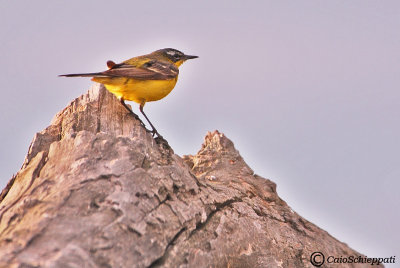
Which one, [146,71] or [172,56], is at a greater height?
[172,56]

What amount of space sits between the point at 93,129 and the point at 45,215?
189 centimetres

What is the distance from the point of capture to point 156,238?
500cm

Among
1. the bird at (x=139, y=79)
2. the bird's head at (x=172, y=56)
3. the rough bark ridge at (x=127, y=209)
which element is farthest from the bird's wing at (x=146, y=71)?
the bird's head at (x=172, y=56)

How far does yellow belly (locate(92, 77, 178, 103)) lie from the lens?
23.9 ft

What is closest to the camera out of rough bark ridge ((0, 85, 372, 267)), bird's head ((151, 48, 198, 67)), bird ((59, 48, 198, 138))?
rough bark ridge ((0, 85, 372, 267))

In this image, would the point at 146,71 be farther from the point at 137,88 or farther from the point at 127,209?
the point at 127,209

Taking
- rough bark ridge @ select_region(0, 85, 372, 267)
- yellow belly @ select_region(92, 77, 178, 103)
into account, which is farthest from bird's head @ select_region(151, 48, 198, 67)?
rough bark ridge @ select_region(0, 85, 372, 267)

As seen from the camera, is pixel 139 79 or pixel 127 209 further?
pixel 139 79

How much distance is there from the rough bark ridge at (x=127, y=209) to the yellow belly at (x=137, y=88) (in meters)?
0.17

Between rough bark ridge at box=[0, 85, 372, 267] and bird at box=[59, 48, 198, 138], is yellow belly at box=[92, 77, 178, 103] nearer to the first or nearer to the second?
bird at box=[59, 48, 198, 138]

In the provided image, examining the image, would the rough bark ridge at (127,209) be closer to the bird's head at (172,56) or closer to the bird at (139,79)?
the bird at (139,79)

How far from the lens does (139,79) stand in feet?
24.7

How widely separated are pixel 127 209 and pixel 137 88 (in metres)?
2.97

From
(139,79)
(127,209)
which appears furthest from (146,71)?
(127,209)
